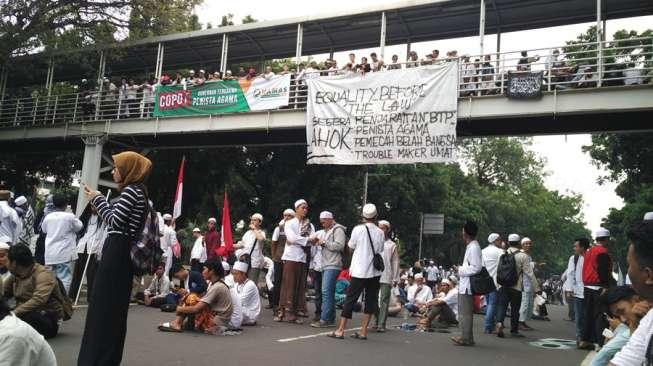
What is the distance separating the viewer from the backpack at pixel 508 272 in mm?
9902

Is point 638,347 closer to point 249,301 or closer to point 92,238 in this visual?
point 249,301

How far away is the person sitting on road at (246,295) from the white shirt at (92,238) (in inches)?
107

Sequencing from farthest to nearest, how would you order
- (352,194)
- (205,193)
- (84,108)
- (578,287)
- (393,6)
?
1. (352,194)
2. (205,193)
3. (84,108)
4. (393,6)
5. (578,287)

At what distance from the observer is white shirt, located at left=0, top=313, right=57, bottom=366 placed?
2422 mm

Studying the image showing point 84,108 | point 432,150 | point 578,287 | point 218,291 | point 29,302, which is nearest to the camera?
point 29,302

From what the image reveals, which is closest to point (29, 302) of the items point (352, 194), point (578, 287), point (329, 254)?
point (329, 254)

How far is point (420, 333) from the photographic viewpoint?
970 cm

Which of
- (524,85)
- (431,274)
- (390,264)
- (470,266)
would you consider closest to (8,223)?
(390,264)

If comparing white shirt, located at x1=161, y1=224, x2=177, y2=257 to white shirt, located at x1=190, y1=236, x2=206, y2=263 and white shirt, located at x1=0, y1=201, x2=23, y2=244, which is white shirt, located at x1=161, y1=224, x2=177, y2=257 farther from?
white shirt, located at x1=0, y1=201, x2=23, y2=244

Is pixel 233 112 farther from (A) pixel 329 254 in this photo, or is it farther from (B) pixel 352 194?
(B) pixel 352 194

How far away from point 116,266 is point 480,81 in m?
11.4

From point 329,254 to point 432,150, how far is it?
533cm

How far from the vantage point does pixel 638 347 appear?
234 cm

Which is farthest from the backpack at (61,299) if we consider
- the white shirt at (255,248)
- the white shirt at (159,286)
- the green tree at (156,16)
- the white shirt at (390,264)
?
the green tree at (156,16)
